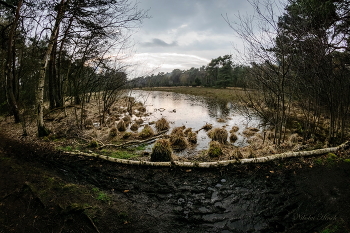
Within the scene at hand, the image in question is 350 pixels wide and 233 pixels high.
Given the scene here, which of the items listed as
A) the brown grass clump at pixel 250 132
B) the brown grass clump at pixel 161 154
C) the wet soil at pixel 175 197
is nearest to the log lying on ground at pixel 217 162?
the wet soil at pixel 175 197

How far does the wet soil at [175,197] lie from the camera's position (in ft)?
11.4

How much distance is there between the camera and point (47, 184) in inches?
182

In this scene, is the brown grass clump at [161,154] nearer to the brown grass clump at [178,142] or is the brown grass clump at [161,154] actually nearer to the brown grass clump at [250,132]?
the brown grass clump at [178,142]

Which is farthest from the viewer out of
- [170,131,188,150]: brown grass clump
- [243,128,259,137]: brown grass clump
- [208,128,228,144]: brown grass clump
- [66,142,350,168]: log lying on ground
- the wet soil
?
[243,128,259,137]: brown grass clump

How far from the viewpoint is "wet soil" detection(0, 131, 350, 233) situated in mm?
3482

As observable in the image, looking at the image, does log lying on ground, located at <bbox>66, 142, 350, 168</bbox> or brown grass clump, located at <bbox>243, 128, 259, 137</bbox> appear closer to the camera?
log lying on ground, located at <bbox>66, 142, 350, 168</bbox>

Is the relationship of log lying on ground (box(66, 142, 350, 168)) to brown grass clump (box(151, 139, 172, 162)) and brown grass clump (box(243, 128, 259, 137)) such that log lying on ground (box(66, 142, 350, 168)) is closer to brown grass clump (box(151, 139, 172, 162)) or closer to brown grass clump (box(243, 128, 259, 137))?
brown grass clump (box(151, 139, 172, 162))

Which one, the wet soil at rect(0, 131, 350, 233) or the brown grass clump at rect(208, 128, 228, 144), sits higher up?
the brown grass clump at rect(208, 128, 228, 144)

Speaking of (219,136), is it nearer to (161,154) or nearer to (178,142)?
(178,142)

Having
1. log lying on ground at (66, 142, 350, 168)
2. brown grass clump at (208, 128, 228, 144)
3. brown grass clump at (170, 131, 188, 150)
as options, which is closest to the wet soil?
log lying on ground at (66, 142, 350, 168)

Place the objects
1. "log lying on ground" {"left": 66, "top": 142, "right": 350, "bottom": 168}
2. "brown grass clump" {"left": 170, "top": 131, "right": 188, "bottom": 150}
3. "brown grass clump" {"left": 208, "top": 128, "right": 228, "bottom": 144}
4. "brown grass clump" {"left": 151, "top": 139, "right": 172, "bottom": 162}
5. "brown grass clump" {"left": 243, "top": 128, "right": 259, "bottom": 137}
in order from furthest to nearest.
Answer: "brown grass clump" {"left": 243, "top": 128, "right": 259, "bottom": 137}, "brown grass clump" {"left": 208, "top": 128, "right": 228, "bottom": 144}, "brown grass clump" {"left": 170, "top": 131, "right": 188, "bottom": 150}, "brown grass clump" {"left": 151, "top": 139, "right": 172, "bottom": 162}, "log lying on ground" {"left": 66, "top": 142, "right": 350, "bottom": 168}

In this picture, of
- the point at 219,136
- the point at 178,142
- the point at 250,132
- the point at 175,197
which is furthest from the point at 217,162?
the point at 250,132

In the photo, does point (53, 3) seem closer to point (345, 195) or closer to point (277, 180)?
point (277, 180)

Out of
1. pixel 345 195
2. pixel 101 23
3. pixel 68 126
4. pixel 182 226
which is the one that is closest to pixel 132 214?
pixel 182 226
